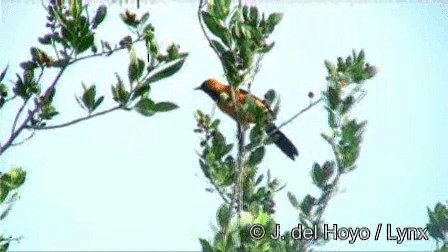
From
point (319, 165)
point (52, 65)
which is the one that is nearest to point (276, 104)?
point (319, 165)

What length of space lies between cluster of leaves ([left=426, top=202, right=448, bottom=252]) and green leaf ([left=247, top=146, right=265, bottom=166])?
0.57 m

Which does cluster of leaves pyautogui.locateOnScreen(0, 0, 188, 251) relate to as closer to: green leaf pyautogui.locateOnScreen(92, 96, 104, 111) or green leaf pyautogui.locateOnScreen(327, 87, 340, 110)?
green leaf pyautogui.locateOnScreen(92, 96, 104, 111)

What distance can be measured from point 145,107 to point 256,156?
57 centimetres

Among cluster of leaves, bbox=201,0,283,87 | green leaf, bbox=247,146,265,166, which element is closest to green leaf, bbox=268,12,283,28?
cluster of leaves, bbox=201,0,283,87

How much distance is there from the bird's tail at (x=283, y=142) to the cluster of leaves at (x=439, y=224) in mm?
457

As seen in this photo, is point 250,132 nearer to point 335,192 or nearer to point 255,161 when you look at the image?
point 255,161

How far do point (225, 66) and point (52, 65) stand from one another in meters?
0.49

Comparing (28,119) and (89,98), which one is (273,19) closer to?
(89,98)

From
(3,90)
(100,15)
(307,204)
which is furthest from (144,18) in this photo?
(307,204)

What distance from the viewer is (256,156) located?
178 cm

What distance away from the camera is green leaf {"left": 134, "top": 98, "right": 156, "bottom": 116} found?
50.4 inches

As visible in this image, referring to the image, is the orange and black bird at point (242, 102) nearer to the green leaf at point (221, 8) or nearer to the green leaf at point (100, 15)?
the green leaf at point (221, 8)

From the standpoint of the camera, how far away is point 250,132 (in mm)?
1733

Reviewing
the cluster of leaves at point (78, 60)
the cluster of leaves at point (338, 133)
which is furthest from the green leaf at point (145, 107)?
the cluster of leaves at point (338, 133)
